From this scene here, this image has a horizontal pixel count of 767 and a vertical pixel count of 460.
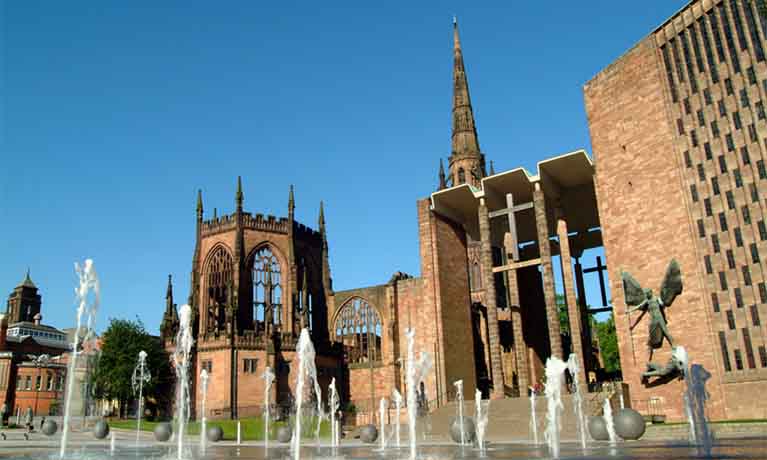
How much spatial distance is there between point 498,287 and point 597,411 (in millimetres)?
32385

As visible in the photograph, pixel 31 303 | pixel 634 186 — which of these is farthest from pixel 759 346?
pixel 31 303

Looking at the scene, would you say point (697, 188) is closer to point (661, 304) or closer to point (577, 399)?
point (661, 304)

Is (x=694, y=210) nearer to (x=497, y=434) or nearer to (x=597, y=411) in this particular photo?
(x=597, y=411)

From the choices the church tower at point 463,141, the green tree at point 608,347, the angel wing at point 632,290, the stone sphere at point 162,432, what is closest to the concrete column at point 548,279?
the angel wing at point 632,290

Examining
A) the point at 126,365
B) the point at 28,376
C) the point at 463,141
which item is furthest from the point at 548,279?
the point at 28,376

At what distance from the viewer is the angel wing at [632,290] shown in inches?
1296

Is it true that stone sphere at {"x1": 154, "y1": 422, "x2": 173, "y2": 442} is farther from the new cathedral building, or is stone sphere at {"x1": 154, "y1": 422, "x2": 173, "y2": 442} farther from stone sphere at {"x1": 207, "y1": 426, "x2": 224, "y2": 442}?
the new cathedral building

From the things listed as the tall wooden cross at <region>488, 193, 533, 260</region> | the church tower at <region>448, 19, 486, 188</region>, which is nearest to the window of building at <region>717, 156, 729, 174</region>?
the tall wooden cross at <region>488, 193, 533, 260</region>

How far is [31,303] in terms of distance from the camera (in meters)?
100

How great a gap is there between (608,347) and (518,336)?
30227 mm

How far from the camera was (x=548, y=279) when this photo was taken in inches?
1487

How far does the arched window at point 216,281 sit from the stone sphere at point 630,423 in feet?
128

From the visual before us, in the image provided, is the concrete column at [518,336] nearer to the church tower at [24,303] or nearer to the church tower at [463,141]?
the church tower at [463,141]

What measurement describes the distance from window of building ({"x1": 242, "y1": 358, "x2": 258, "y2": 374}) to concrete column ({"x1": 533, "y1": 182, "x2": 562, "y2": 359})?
21.8 metres
